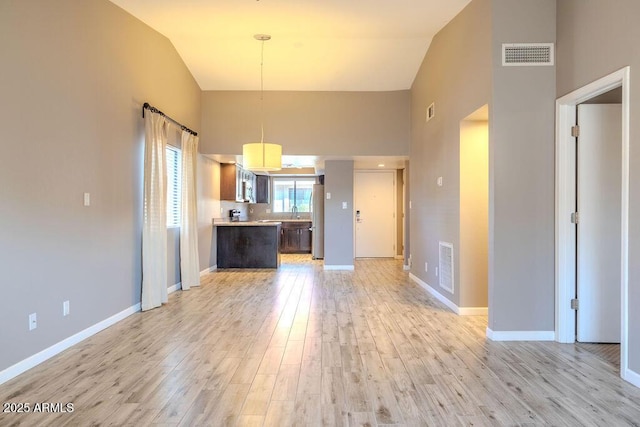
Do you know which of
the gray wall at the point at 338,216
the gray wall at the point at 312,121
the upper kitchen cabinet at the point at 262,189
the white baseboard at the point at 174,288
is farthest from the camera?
the upper kitchen cabinet at the point at 262,189

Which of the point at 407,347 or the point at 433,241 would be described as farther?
the point at 433,241

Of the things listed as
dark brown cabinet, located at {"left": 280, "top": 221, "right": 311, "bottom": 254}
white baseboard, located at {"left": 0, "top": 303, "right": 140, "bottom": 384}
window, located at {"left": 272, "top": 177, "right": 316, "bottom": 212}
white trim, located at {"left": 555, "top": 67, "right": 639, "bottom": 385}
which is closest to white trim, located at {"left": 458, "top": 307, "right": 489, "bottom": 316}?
white trim, located at {"left": 555, "top": 67, "right": 639, "bottom": 385}

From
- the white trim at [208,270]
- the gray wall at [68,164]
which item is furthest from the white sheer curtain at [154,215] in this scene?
the white trim at [208,270]

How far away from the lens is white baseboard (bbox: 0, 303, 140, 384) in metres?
2.60

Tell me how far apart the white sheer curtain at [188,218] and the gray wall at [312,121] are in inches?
33.3

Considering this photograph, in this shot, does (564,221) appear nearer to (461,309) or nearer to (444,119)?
(461,309)

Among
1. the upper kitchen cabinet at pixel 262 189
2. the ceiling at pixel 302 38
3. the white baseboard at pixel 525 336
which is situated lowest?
the white baseboard at pixel 525 336

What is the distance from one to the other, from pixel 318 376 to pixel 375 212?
655cm

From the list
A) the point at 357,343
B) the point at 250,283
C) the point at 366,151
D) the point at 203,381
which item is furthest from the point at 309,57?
the point at 203,381

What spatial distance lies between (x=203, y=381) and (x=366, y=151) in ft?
16.5

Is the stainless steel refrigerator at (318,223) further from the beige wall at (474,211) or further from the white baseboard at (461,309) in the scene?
the beige wall at (474,211)

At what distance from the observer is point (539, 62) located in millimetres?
3379

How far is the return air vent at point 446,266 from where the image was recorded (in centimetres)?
450

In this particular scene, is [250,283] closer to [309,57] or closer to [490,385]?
[309,57]
